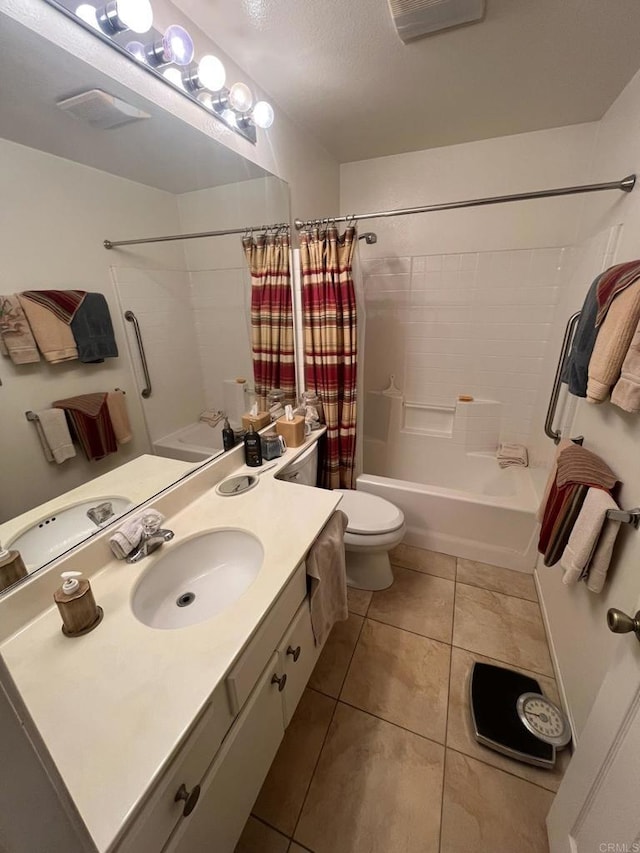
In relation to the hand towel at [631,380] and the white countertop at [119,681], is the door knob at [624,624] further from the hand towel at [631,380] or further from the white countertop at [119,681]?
the white countertop at [119,681]

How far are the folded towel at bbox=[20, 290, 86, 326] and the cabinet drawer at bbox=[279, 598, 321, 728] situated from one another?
1042 mm

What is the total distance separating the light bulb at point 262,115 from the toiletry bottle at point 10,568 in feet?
5.56

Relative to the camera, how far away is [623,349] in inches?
39.2

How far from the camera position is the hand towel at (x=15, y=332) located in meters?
0.71

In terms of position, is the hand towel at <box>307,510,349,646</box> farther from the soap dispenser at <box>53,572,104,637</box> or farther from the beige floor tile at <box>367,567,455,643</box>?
the soap dispenser at <box>53,572,104,637</box>

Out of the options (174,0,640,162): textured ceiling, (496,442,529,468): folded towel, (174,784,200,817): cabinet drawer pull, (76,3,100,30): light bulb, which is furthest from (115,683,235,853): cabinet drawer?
(496,442,529,468): folded towel

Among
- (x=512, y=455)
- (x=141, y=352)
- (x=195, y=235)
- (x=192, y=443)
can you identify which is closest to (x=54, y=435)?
(x=141, y=352)

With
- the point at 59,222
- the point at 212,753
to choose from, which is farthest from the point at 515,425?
the point at 59,222

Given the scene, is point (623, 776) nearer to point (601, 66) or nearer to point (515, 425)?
point (515, 425)

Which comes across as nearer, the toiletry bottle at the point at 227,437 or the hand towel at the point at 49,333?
the hand towel at the point at 49,333

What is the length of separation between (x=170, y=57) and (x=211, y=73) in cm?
16

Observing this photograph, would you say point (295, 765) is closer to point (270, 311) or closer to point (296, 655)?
point (296, 655)

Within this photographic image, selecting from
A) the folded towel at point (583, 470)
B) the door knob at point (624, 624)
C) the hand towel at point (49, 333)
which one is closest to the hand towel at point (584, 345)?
the folded towel at point (583, 470)

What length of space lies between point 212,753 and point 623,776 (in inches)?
32.6
